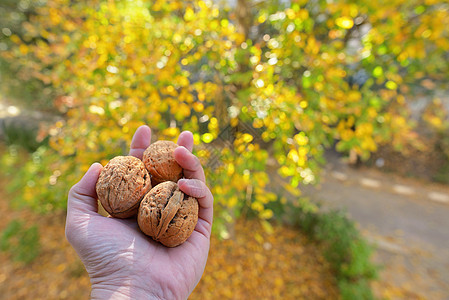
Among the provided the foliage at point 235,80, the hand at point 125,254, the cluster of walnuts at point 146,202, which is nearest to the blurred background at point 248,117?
the foliage at point 235,80

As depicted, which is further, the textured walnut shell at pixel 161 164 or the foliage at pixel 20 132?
the foliage at pixel 20 132

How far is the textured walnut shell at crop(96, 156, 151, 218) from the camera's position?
1452mm

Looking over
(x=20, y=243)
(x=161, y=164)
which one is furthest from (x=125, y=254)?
(x=20, y=243)

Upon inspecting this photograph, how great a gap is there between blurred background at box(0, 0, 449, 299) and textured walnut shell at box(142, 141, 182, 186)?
0.36 metres

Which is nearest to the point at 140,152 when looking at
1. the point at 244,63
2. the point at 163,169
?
the point at 163,169

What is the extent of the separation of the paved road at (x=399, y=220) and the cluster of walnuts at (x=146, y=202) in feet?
8.97

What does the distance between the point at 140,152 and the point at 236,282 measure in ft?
8.75

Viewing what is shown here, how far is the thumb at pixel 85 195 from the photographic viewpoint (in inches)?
55.4

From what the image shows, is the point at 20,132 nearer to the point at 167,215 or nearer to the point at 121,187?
the point at 121,187

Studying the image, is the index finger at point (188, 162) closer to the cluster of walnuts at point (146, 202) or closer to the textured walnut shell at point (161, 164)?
the textured walnut shell at point (161, 164)

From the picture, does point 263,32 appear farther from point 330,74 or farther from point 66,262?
point 66,262

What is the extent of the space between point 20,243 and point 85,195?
3.67 metres

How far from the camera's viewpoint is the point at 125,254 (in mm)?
1324

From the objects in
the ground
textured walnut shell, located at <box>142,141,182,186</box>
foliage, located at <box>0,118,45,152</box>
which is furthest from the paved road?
foliage, located at <box>0,118,45,152</box>
